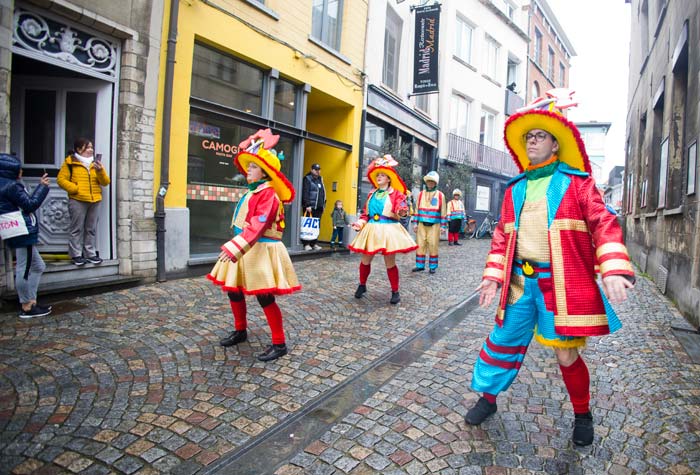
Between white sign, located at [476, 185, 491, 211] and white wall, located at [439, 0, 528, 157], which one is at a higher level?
white wall, located at [439, 0, 528, 157]

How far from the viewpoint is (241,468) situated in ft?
7.74

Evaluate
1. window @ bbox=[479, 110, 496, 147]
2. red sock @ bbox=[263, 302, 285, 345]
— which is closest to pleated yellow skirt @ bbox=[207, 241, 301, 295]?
red sock @ bbox=[263, 302, 285, 345]

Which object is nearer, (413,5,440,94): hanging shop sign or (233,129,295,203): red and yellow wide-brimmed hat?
(233,129,295,203): red and yellow wide-brimmed hat

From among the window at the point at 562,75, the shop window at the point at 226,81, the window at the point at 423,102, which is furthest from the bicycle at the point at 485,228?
the window at the point at 562,75

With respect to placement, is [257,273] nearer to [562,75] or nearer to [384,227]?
[384,227]

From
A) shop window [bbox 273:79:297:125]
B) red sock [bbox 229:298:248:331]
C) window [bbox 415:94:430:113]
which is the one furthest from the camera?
window [bbox 415:94:430:113]

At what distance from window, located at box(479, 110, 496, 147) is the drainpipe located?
16502mm

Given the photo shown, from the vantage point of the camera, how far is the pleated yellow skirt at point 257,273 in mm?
3686

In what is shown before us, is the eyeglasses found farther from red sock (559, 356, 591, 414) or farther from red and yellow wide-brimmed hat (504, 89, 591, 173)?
red sock (559, 356, 591, 414)

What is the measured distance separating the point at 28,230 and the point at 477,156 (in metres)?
18.2

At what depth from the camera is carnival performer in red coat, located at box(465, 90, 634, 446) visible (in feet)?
7.89

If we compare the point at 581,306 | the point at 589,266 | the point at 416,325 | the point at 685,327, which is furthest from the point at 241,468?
the point at 685,327

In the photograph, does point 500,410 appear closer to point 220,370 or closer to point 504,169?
point 220,370

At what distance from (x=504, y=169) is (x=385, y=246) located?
18.6 metres
